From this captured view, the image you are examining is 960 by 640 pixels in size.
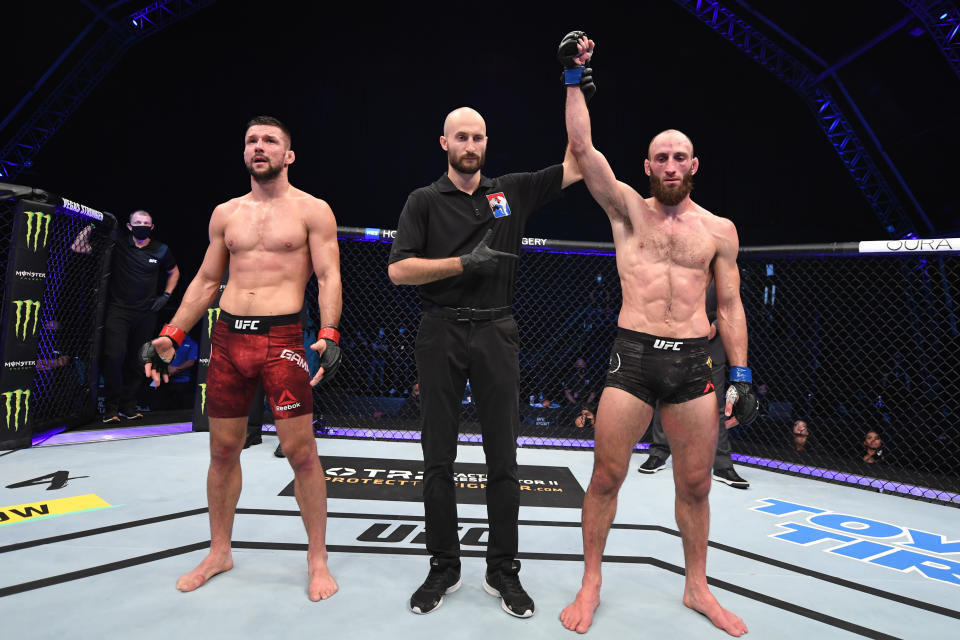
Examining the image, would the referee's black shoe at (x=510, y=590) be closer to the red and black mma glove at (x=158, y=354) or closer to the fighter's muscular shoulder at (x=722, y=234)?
the fighter's muscular shoulder at (x=722, y=234)

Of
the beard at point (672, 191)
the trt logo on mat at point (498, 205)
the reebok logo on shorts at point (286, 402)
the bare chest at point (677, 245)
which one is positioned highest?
the beard at point (672, 191)

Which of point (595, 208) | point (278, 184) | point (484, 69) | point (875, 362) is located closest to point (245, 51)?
point (484, 69)

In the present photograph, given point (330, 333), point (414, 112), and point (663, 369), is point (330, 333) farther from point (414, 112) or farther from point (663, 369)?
point (414, 112)

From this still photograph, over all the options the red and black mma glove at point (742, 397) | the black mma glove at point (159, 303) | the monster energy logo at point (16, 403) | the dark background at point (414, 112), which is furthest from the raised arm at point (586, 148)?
the dark background at point (414, 112)

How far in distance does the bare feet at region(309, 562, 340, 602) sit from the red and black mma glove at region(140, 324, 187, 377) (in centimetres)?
101

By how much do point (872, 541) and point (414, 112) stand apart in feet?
31.1

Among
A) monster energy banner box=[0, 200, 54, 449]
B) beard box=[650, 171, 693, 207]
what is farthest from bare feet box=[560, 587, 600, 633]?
monster energy banner box=[0, 200, 54, 449]

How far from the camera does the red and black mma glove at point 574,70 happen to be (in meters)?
1.86

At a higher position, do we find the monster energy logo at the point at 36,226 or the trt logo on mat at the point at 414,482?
the monster energy logo at the point at 36,226

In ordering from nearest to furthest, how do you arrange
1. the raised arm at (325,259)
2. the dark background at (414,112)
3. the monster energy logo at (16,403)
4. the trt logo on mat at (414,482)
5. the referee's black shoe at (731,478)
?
the raised arm at (325,259), the trt logo on mat at (414,482), the referee's black shoe at (731,478), the monster energy logo at (16,403), the dark background at (414,112)

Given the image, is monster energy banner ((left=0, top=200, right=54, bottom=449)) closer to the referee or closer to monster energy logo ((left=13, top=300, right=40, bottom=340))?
monster energy logo ((left=13, top=300, right=40, bottom=340))

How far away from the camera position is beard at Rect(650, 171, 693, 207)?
2.02m

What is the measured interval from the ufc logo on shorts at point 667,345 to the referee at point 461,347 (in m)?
0.53

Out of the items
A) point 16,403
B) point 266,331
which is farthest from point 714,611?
point 16,403
